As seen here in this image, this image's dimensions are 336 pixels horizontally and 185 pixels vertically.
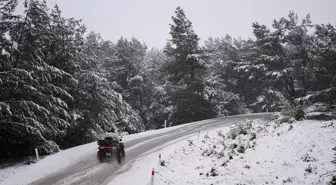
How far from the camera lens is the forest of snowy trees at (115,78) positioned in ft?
60.8

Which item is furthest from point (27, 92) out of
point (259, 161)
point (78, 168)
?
point (259, 161)

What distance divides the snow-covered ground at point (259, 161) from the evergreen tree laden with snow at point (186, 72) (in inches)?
840

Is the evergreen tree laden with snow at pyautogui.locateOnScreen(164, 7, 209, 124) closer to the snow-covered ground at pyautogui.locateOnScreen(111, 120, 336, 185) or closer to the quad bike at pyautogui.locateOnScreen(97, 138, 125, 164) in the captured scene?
the snow-covered ground at pyautogui.locateOnScreen(111, 120, 336, 185)

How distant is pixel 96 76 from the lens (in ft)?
83.4

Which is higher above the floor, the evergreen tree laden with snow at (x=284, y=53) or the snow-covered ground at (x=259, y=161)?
the evergreen tree laden with snow at (x=284, y=53)

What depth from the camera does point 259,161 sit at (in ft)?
39.4

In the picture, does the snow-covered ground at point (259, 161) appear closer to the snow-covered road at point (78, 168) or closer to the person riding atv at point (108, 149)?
the snow-covered road at point (78, 168)

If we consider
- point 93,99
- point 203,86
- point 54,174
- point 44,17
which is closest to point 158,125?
point 203,86

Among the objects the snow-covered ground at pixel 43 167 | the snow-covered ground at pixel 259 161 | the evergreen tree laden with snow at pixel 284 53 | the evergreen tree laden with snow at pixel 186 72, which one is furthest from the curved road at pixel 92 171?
the evergreen tree laden with snow at pixel 284 53

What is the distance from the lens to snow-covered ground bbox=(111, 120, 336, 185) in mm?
10414

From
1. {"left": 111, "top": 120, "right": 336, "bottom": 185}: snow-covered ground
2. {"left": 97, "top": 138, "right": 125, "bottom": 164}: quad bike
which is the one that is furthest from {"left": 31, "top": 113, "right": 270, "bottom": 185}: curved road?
{"left": 111, "top": 120, "right": 336, "bottom": 185}: snow-covered ground

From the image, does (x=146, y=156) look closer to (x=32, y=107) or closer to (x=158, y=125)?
(x=32, y=107)

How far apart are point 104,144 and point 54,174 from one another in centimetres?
305

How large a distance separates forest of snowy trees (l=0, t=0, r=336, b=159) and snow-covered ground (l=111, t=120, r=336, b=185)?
11.2ft
